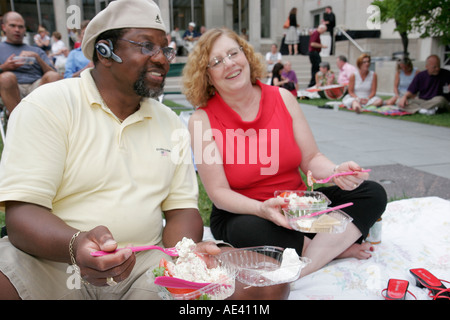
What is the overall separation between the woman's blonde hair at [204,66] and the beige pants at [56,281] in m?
1.23

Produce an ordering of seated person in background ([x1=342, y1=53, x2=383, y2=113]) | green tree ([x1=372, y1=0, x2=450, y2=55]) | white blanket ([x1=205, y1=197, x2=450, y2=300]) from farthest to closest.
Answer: seated person in background ([x1=342, y1=53, x2=383, y2=113]), green tree ([x1=372, y1=0, x2=450, y2=55]), white blanket ([x1=205, y1=197, x2=450, y2=300])

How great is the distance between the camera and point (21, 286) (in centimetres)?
136

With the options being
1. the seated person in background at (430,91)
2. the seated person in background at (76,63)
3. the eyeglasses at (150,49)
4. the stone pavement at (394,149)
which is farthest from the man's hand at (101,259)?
the seated person in background at (430,91)

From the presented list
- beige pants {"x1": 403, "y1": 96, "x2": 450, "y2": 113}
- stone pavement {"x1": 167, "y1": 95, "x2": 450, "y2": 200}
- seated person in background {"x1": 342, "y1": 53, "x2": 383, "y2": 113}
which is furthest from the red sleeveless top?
seated person in background {"x1": 342, "y1": 53, "x2": 383, "y2": 113}

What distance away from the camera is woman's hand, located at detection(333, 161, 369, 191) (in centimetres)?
218

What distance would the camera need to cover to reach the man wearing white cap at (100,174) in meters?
1.38

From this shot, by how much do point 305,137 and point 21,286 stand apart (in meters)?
1.79

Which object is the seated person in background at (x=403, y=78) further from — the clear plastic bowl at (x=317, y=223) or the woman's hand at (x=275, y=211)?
the woman's hand at (x=275, y=211)

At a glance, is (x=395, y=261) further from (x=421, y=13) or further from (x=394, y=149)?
(x=421, y=13)

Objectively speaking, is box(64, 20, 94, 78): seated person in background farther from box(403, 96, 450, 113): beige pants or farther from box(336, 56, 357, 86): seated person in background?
box(336, 56, 357, 86): seated person in background

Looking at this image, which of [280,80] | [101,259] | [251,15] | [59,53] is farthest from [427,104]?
[59,53]

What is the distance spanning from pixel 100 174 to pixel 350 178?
4.48ft

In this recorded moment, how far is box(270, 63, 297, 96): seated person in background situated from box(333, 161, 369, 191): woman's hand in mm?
10185

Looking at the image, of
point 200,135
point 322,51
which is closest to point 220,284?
point 200,135
